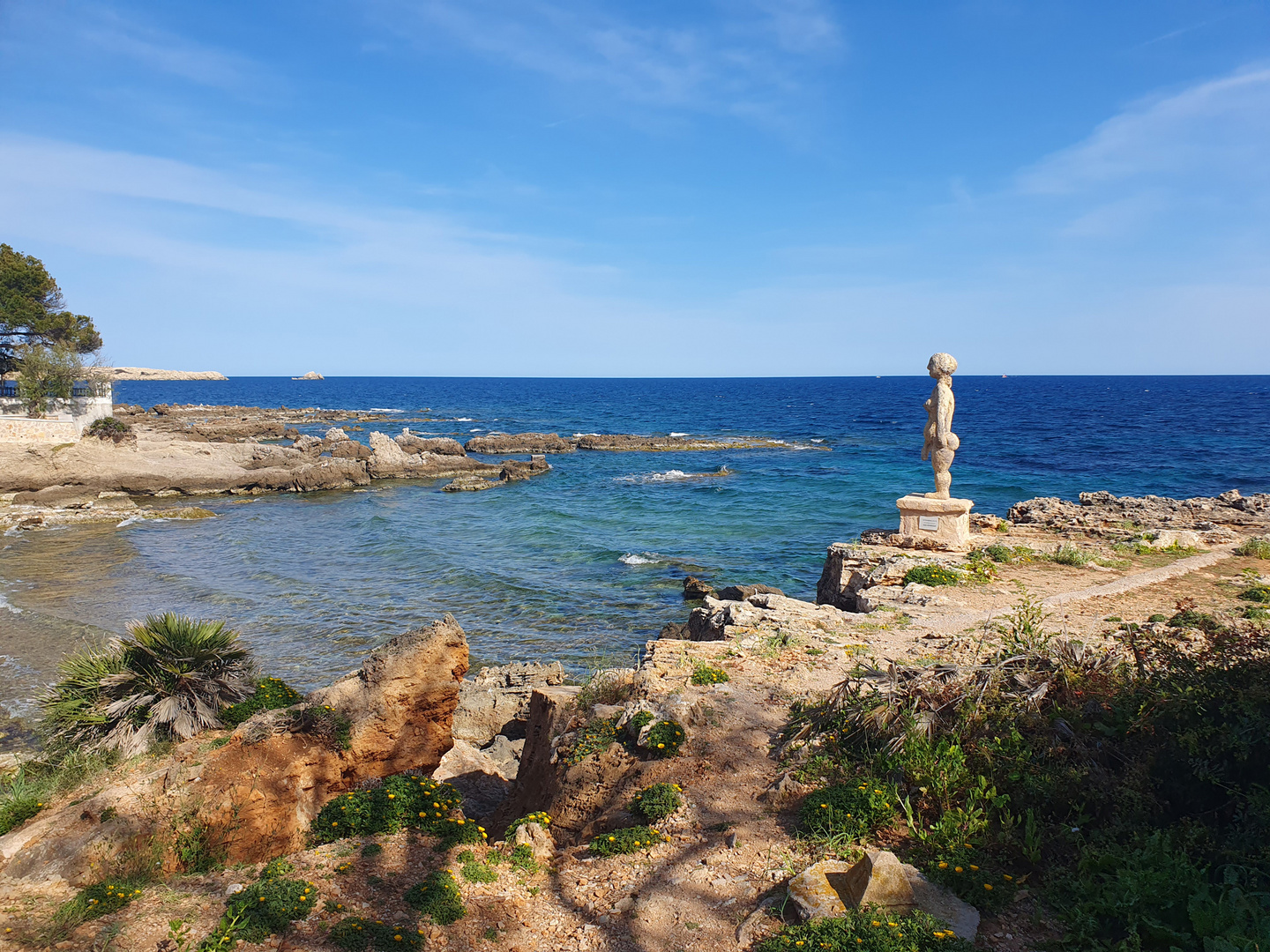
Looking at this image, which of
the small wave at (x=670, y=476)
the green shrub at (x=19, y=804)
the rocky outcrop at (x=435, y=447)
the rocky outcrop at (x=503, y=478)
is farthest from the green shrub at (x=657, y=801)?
the rocky outcrop at (x=435, y=447)

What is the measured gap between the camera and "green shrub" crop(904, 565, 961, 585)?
12.9 m

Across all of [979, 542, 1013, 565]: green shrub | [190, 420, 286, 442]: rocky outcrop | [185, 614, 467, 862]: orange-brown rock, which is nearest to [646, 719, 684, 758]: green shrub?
[185, 614, 467, 862]: orange-brown rock

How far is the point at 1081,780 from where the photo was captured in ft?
18.6

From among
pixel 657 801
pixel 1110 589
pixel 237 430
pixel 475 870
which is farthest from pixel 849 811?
pixel 237 430

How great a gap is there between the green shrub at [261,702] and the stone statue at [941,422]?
11918mm

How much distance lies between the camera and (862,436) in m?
61.6

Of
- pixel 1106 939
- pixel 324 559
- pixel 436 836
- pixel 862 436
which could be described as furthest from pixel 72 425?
pixel 862 436

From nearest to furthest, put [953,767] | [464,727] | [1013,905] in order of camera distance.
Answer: [1013,905] → [953,767] → [464,727]

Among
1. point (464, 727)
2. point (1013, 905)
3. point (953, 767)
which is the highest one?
point (953, 767)

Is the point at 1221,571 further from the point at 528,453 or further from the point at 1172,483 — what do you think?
the point at 528,453

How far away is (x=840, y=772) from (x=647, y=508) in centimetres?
2629

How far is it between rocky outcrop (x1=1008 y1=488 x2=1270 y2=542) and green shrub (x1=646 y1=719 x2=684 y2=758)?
13149 mm

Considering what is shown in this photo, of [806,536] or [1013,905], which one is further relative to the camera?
[806,536]

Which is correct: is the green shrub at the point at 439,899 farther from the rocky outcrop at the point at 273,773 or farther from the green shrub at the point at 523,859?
the rocky outcrop at the point at 273,773
